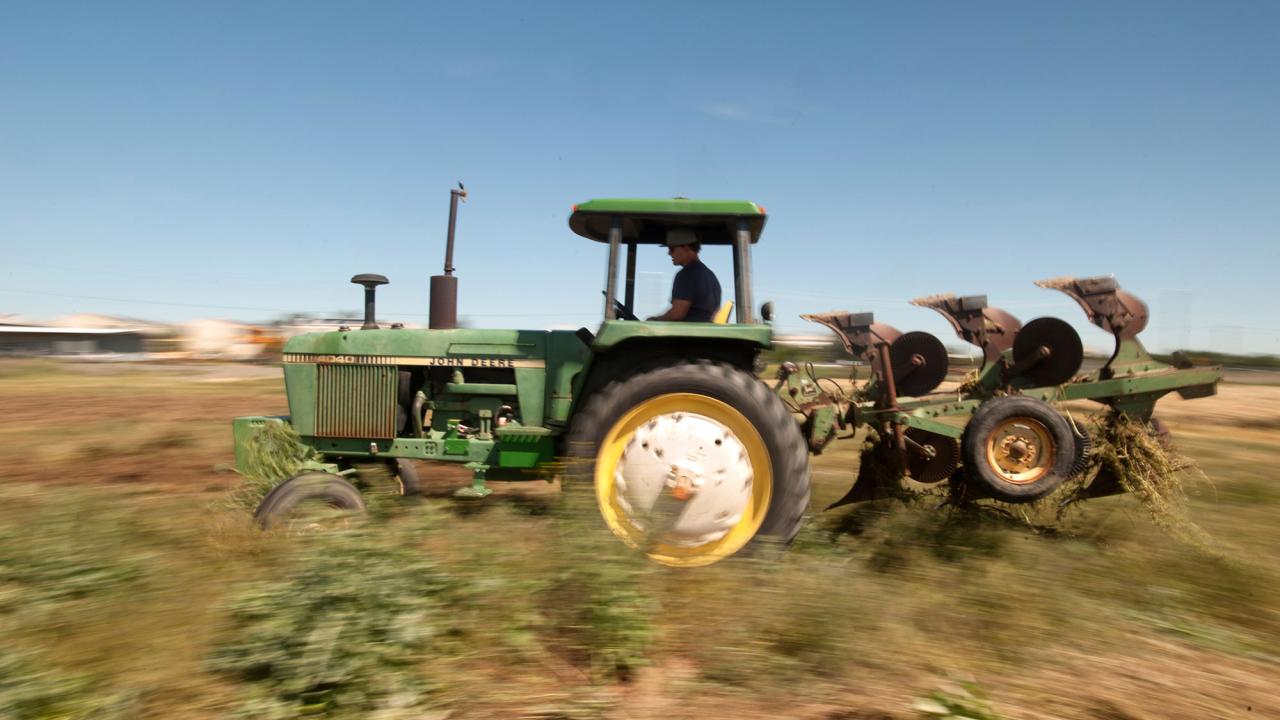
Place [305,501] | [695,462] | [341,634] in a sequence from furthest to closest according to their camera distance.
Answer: [305,501] → [695,462] → [341,634]

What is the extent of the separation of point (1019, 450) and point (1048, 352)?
0.72 meters

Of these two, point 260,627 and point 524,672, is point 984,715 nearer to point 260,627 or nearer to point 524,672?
point 524,672

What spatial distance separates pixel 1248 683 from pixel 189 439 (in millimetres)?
8794

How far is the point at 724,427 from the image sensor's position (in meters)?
3.64

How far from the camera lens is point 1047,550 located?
388 centimetres

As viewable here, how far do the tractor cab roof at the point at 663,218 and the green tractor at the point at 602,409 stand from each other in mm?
11

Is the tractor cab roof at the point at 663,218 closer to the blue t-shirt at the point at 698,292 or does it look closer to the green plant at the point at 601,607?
the blue t-shirt at the point at 698,292

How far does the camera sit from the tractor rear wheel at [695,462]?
3553mm

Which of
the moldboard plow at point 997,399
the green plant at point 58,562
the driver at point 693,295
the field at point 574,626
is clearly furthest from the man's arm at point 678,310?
the green plant at point 58,562

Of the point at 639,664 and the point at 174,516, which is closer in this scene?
the point at 639,664

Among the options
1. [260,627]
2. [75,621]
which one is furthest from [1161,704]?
Answer: [75,621]

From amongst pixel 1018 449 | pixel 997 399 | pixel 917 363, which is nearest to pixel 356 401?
pixel 917 363

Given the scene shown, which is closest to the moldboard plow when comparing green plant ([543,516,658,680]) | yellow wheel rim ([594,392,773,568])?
yellow wheel rim ([594,392,773,568])

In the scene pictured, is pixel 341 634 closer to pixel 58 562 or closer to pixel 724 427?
pixel 58 562
